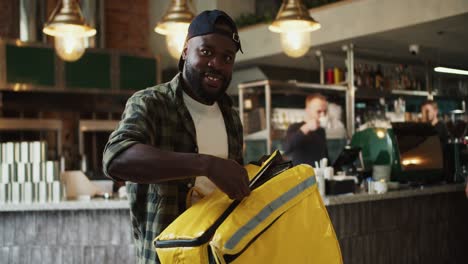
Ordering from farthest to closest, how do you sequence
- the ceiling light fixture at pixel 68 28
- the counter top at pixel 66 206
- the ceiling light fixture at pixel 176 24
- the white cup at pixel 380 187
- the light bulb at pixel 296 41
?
the light bulb at pixel 296 41
the ceiling light fixture at pixel 176 24
the ceiling light fixture at pixel 68 28
the white cup at pixel 380 187
the counter top at pixel 66 206

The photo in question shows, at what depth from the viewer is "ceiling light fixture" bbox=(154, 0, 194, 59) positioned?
4.47m

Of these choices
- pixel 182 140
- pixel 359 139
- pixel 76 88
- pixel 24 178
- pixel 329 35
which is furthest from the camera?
pixel 76 88

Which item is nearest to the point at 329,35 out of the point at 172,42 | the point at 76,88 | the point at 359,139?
the point at 359,139

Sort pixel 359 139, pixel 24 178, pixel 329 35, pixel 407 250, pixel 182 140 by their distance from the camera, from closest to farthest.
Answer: pixel 182 140
pixel 24 178
pixel 407 250
pixel 359 139
pixel 329 35

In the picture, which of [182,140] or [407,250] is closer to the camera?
[182,140]

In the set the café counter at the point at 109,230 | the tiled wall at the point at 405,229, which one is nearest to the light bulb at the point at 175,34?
the café counter at the point at 109,230

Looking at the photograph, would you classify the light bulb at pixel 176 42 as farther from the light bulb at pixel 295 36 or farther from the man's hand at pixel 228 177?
the man's hand at pixel 228 177

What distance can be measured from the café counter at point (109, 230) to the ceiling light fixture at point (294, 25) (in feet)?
4.52

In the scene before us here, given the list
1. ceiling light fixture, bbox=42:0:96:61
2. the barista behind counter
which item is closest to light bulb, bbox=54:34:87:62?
ceiling light fixture, bbox=42:0:96:61

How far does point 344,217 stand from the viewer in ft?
12.4

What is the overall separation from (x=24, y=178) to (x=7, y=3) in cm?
515

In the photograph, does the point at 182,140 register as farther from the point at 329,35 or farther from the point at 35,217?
the point at 329,35

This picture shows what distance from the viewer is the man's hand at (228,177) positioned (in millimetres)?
1101

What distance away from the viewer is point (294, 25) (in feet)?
14.9
